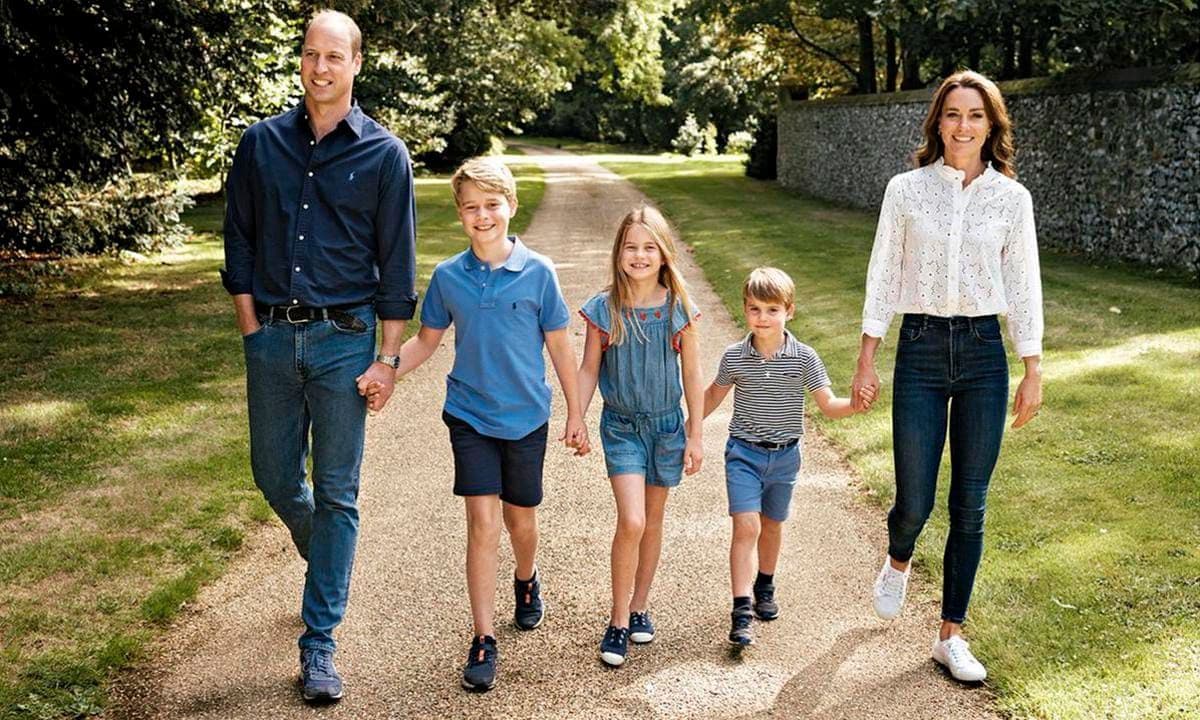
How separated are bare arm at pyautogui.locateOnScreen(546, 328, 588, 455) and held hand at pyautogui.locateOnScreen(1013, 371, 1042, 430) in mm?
1557

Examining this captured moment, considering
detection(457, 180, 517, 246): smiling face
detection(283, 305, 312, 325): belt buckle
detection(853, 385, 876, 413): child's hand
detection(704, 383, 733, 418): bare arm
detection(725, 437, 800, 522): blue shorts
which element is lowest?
detection(725, 437, 800, 522): blue shorts

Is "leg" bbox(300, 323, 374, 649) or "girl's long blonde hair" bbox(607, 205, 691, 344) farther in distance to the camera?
"girl's long blonde hair" bbox(607, 205, 691, 344)

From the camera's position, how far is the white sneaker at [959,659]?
165 inches

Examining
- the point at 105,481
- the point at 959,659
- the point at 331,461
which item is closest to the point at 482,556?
the point at 331,461

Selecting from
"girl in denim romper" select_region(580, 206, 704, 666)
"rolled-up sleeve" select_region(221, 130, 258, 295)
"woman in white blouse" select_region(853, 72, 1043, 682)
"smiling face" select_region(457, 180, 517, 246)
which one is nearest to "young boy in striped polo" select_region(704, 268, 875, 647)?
"girl in denim romper" select_region(580, 206, 704, 666)

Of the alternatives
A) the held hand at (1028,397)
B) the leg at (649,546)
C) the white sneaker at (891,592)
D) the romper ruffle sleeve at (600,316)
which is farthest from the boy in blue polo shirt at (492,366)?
the held hand at (1028,397)

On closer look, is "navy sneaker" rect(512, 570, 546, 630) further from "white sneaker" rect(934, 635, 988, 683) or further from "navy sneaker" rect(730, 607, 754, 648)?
"white sneaker" rect(934, 635, 988, 683)

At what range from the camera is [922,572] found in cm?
534

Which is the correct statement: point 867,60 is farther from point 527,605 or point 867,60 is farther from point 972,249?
point 527,605

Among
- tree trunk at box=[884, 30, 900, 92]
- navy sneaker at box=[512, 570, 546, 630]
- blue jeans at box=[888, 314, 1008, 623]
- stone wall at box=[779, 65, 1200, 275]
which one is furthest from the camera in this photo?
tree trunk at box=[884, 30, 900, 92]

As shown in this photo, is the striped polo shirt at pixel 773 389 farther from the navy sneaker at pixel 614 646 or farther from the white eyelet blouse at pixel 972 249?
the navy sneaker at pixel 614 646

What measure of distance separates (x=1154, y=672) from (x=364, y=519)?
12.4 ft

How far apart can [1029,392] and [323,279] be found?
254 cm

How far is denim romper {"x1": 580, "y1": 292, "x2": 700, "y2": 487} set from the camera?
444 centimetres
